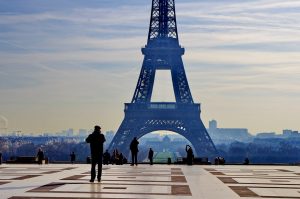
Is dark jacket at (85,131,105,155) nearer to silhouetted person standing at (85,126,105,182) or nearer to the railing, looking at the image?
silhouetted person standing at (85,126,105,182)

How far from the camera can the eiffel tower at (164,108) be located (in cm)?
9044

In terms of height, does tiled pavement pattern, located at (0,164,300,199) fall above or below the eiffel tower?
below

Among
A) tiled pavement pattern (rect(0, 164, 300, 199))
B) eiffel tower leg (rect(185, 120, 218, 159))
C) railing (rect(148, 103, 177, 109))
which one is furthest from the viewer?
railing (rect(148, 103, 177, 109))

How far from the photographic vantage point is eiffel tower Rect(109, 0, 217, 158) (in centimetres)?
9044

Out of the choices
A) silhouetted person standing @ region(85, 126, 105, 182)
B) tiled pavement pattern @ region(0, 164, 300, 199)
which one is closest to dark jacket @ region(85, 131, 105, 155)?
silhouetted person standing @ region(85, 126, 105, 182)

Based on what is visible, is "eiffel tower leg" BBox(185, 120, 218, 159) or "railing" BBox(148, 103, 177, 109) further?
"railing" BBox(148, 103, 177, 109)

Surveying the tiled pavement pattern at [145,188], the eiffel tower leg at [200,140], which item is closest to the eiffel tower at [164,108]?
the eiffel tower leg at [200,140]

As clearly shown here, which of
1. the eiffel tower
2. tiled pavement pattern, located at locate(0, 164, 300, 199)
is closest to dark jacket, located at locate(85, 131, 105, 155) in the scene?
tiled pavement pattern, located at locate(0, 164, 300, 199)

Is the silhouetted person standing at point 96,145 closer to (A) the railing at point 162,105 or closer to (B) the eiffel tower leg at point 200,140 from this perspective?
(B) the eiffel tower leg at point 200,140

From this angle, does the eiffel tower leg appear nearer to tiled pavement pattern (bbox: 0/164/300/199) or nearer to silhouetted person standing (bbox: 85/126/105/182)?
tiled pavement pattern (bbox: 0/164/300/199)

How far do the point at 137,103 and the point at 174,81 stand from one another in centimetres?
Result: 661

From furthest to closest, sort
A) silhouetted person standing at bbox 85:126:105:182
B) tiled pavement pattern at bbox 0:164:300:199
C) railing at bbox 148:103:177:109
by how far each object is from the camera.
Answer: railing at bbox 148:103:177:109, silhouetted person standing at bbox 85:126:105:182, tiled pavement pattern at bbox 0:164:300:199

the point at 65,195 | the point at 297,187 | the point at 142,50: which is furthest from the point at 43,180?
the point at 142,50

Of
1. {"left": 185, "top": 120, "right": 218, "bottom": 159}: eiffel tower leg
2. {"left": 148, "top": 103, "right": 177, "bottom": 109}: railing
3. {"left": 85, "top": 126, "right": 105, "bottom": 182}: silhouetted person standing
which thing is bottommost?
{"left": 85, "top": 126, "right": 105, "bottom": 182}: silhouetted person standing
